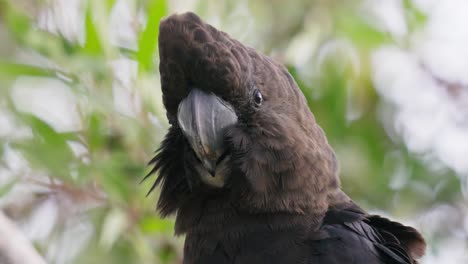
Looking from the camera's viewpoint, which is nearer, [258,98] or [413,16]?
[258,98]

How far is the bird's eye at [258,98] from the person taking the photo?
2.17 m

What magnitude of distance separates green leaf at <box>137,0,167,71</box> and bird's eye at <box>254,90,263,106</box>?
0.86 metres

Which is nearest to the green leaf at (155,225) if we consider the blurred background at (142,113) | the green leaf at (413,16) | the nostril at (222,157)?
the blurred background at (142,113)

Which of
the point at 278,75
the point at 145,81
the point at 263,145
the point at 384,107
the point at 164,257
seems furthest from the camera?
the point at 384,107

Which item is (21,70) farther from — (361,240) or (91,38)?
(361,240)

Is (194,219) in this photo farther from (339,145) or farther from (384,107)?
(384,107)

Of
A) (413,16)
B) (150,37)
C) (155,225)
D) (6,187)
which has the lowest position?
(6,187)

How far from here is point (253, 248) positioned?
2096 millimetres

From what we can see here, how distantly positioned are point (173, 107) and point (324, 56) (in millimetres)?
1556

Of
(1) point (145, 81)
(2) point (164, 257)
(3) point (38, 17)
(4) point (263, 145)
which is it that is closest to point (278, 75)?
(4) point (263, 145)

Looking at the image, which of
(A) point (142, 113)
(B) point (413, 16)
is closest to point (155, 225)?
(A) point (142, 113)

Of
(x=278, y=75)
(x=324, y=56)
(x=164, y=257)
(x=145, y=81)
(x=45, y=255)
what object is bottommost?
(x=45, y=255)

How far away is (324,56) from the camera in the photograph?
11.7 ft

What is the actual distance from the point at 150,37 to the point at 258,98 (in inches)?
35.4
